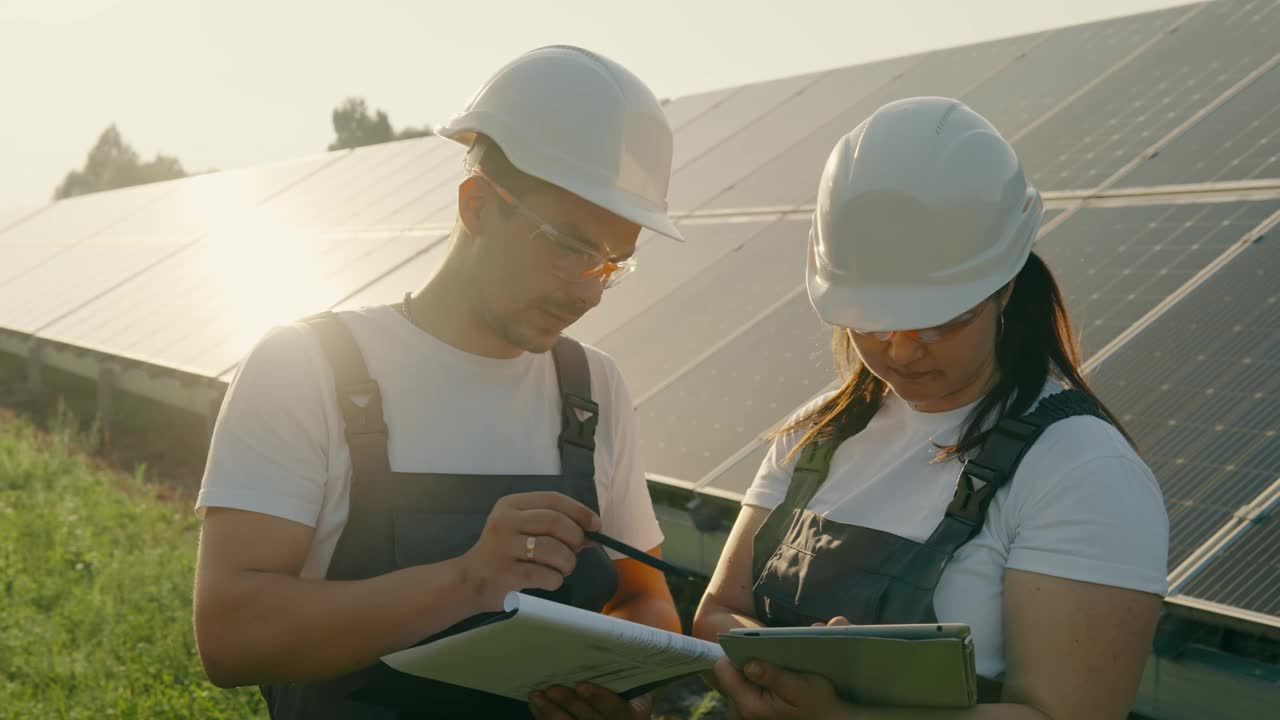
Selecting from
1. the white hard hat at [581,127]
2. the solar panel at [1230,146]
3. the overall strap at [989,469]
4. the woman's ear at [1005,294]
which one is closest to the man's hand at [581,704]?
the overall strap at [989,469]

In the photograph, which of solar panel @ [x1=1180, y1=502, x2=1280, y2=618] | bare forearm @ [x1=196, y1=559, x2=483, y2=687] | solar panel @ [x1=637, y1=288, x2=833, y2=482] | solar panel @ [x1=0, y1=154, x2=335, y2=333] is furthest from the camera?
solar panel @ [x1=0, y1=154, x2=335, y2=333]

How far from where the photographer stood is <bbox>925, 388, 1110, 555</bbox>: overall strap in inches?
78.7

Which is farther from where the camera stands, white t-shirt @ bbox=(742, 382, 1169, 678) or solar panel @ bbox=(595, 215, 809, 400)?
solar panel @ bbox=(595, 215, 809, 400)

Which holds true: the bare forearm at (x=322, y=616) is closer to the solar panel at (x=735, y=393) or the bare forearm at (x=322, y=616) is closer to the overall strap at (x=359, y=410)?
the overall strap at (x=359, y=410)

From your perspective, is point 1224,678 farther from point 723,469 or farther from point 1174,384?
point 723,469

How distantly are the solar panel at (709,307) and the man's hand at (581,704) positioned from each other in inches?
139

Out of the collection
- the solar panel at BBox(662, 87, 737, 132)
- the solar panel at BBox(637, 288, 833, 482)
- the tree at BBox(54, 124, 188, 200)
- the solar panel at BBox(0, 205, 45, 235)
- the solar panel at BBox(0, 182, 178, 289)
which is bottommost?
the tree at BBox(54, 124, 188, 200)

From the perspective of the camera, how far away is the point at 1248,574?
3.15m

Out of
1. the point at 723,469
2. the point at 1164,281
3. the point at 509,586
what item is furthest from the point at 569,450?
the point at 1164,281

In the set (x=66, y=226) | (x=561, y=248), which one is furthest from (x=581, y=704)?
(x=66, y=226)

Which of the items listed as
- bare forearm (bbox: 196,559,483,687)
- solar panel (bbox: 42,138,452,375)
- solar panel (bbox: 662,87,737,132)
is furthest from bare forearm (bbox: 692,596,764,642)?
solar panel (bbox: 662,87,737,132)

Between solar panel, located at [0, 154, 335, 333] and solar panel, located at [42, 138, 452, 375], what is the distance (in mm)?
386

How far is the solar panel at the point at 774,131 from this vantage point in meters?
8.92

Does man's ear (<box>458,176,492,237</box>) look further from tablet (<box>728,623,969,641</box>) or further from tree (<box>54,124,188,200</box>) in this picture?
tree (<box>54,124,188,200</box>)
